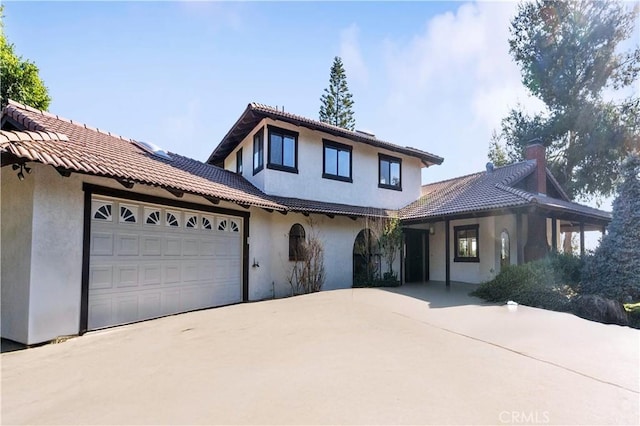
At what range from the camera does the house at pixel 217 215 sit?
6.54 metres

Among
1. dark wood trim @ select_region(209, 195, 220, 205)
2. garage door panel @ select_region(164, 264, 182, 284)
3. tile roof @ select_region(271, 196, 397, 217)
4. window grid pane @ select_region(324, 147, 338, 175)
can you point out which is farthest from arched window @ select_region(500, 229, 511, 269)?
garage door panel @ select_region(164, 264, 182, 284)

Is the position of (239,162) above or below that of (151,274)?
above

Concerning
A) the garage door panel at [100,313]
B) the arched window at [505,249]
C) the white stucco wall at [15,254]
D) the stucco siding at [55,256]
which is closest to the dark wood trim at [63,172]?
the stucco siding at [55,256]

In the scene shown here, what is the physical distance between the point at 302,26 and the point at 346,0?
1.48m

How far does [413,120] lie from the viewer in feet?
50.4

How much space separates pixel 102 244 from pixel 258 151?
23.0 ft

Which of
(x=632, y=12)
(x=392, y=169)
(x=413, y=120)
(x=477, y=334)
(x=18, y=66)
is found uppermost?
(x=632, y=12)

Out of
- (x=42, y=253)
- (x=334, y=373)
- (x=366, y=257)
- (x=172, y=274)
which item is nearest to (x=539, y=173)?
(x=366, y=257)

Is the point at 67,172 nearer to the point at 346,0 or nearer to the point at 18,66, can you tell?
the point at 346,0

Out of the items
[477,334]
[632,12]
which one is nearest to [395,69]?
[477,334]

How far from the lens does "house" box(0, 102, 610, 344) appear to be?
6543mm

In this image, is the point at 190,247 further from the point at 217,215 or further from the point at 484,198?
the point at 484,198

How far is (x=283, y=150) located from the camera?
12.9 m

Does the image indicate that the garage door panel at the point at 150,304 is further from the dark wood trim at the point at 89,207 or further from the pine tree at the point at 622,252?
the pine tree at the point at 622,252
